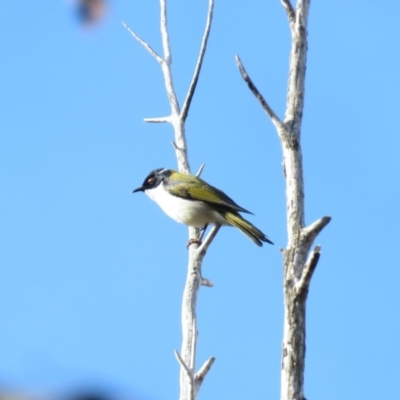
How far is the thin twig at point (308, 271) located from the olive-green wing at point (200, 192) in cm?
573

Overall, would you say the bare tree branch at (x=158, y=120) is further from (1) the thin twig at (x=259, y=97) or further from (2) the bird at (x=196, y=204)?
(1) the thin twig at (x=259, y=97)

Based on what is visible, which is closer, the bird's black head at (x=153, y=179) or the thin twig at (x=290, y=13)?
the thin twig at (x=290, y=13)

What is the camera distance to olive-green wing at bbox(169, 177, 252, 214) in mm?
9480

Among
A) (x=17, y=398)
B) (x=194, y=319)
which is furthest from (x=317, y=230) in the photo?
(x=17, y=398)

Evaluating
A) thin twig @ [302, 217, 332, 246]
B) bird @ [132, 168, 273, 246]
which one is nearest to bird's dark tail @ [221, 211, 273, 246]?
bird @ [132, 168, 273, 246]

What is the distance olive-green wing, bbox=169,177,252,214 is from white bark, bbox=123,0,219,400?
1.61 feet

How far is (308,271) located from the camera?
349 centimetres

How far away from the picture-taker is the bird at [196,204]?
9.16 metres

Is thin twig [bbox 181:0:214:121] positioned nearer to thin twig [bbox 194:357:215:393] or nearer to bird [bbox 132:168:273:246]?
bird [bbox 132:168:273:246]

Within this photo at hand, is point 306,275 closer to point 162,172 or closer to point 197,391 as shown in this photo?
point 197,391

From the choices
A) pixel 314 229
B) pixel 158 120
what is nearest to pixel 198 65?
pixel 158 120

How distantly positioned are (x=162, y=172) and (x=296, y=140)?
6369 mm

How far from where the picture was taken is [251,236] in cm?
858

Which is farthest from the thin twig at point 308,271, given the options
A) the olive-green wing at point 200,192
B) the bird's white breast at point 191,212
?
the olive-green wing at point 200,192
